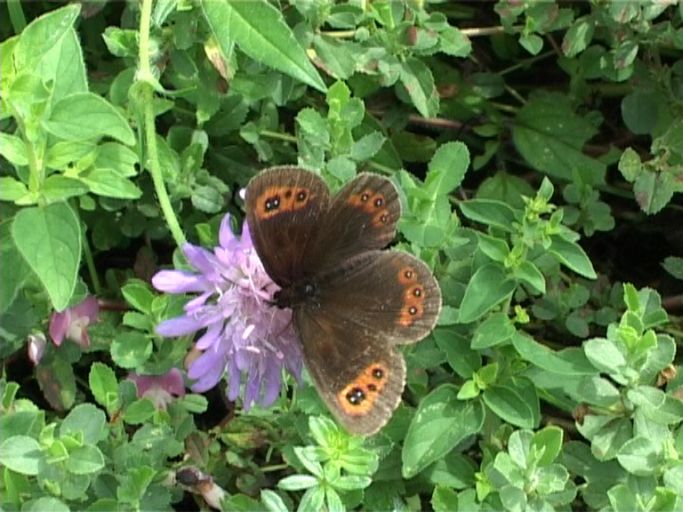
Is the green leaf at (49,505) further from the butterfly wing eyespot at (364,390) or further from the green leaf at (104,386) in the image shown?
the butterfly wing eyespot at (364,390)

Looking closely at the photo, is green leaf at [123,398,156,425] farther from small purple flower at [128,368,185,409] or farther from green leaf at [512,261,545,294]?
green leaf at [512,261,545,294]

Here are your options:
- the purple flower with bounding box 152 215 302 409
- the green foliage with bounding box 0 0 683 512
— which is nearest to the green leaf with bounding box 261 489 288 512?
the green foliage with bounding box 0 0 683 512

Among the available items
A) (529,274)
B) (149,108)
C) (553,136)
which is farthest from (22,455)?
(553,136)

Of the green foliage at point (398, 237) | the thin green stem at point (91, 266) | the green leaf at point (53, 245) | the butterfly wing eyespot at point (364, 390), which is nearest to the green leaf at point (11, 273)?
the green foliage at point (398, 237)

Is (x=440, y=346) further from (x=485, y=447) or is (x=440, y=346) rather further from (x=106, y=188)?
(x=106, y=188)

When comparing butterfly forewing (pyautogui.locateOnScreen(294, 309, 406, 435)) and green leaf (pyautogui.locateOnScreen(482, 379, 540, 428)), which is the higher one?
butterfly forewing (pyautogui.locateOnScreen(294, 309, 406, 435))

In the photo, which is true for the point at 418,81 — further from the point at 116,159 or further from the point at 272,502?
the point at 272,502
